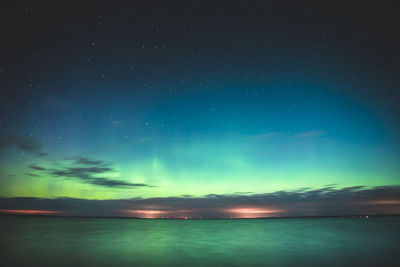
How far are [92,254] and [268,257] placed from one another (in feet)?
38.9

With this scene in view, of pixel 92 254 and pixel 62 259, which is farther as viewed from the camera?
pixel 92 254

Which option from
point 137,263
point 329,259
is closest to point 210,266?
point 137,263

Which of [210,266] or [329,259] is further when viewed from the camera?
[329,259]

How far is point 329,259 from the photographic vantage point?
1852cm

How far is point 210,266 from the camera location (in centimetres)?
1595

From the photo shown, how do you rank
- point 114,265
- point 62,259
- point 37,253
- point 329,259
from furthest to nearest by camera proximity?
point 37,253, point 329,259, point 62,259, point 114,265

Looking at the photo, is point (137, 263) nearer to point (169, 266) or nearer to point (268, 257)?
point (169, 266)

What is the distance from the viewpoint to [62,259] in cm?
1720

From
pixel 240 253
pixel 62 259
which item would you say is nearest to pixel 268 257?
pixel 240 253

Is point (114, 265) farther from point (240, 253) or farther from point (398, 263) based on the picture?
point (398, 263)

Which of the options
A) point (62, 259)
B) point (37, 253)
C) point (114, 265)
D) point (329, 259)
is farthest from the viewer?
point (37, 253)

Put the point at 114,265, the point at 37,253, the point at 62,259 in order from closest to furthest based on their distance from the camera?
the point at 114,265
the point at 62,259
the point at 37,253

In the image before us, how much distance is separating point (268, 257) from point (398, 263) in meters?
7.44

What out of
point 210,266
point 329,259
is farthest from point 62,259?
point 329,259
